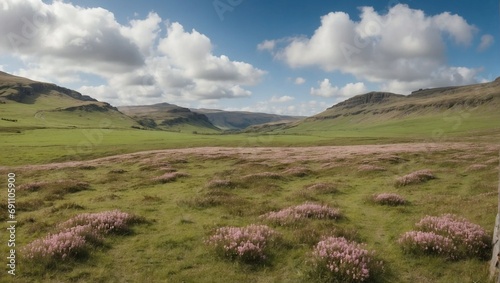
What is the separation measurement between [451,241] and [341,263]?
432 centimetres

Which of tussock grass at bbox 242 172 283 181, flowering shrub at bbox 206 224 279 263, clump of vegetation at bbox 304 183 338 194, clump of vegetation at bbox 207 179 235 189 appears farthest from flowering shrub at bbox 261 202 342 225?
tussock grass at bbox 242 172 283 181

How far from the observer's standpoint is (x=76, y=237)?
11.4m

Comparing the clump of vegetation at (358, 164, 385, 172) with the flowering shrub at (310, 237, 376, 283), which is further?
the clump of vegetation at (358, 164, 385, 172)

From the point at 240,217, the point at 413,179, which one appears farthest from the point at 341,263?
the point at 413,179

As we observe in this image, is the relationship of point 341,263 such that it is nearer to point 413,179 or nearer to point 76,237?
point 76,237

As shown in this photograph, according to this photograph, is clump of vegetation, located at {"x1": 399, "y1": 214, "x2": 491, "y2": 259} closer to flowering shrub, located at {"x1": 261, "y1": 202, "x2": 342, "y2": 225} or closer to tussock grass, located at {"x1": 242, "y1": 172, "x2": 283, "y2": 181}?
flowering shrub, located at {"x1": 261, "y1": 202, "x2": 342, "y2": 225}

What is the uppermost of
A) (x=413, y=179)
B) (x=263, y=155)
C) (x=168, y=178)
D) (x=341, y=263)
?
(x=413, y=179)

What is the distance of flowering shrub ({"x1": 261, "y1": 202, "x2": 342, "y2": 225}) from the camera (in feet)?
47.6

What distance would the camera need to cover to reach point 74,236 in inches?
455

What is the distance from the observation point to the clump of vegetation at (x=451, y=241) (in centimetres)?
1066

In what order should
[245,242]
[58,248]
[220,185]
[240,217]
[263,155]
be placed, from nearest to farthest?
1. [58,248]
2. [245,242]
3. [240,217]
4. [220,185]
5. [263,155]

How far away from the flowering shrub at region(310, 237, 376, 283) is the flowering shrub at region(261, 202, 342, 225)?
A: 3918mm

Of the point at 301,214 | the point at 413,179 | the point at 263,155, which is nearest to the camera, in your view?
the point at 301,214

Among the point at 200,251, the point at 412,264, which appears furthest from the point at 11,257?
the point at 412,264
